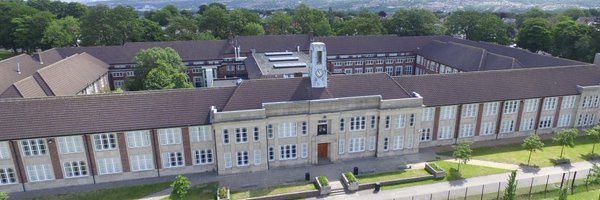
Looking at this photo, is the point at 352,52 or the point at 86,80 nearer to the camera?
the point at 86,80

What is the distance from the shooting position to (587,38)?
3250 inches

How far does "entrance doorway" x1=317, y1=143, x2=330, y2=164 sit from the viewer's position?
44.9 m

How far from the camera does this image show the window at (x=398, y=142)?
149 feet

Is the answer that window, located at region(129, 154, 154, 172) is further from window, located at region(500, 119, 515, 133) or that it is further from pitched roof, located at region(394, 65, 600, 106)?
window, located at region(500, 119, 515, 133)

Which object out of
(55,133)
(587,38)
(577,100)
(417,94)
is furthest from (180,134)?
(587,38)

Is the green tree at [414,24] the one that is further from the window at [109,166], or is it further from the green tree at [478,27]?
the window at [109,166]

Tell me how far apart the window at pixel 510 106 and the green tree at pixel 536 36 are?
59.7m

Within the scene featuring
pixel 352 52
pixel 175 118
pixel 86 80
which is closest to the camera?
pixel 175 118

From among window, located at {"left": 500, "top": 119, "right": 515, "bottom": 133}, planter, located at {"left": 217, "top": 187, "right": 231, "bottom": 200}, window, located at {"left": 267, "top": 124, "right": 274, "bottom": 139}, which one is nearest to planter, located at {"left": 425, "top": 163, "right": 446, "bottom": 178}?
window, located at {"left": 500, "top": 119, "right": 515, "bottom": 133}

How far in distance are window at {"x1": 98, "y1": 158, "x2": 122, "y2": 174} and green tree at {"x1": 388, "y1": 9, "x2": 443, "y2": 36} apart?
3945 inches

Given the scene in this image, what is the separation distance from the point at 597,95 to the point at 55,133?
221 feet

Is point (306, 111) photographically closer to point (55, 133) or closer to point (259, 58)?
point (55, 133)

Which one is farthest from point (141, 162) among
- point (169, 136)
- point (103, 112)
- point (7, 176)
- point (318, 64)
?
point (318, 64)


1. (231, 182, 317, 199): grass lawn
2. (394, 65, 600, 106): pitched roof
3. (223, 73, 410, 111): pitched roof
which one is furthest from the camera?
(394, 65, 600, 106): pitched roof
